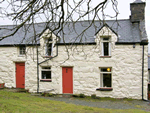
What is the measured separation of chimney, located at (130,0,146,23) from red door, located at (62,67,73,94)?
21.4 ft

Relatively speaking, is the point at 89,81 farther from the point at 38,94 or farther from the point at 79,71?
the point at 38,94

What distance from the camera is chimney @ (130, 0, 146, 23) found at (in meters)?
14.4

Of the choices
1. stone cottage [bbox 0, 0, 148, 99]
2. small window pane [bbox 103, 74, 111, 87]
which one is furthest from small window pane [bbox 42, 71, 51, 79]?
small window pane [bbox 103, 74, 111, 87]

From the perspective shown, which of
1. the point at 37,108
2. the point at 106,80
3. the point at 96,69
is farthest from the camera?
the point at 106,80

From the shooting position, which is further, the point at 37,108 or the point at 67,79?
the point at 67,79

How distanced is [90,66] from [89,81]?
1.10 m

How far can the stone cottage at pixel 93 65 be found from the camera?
1284 centimetres

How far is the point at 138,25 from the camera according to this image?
14336mm

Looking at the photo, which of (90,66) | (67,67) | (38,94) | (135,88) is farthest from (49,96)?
(135,88)

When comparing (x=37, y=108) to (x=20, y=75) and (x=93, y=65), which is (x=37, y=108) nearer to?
(x=93, y=65)

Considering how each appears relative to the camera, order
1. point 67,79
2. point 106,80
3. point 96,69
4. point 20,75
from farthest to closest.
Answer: point 20,75 < point 67,79 < point 106,80 < point 96,69

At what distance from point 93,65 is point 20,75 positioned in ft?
20.3

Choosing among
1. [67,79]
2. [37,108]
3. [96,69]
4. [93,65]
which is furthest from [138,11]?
[37,108]

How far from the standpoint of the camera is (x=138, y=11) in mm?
14492
